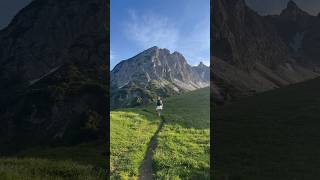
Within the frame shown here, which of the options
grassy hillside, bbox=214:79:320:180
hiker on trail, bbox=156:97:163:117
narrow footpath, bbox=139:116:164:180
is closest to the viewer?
narrow footpath, bbox=139:116:164:180

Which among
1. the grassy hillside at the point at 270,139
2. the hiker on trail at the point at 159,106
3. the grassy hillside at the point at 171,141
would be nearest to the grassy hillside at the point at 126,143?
the grassy hillside at the point at 171,141

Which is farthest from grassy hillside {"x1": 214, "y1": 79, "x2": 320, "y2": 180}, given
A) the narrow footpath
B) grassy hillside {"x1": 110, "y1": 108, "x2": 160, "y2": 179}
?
the narrow footpath

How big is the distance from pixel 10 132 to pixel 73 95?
23113 millimetres

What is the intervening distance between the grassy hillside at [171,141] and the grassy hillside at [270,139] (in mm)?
17969

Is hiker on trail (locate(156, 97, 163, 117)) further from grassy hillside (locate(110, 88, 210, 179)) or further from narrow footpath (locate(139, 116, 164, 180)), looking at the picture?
narrow footpath (locate(139, 116, 164, 180))

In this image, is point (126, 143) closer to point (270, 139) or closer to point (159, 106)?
point (159, 106)

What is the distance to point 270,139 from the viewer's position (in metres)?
75.2

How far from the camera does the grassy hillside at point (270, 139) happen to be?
156 feet

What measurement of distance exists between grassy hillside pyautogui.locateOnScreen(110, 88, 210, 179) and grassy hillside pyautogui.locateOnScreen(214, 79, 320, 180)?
59.0 ft

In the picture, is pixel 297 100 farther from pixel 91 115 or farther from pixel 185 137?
pixel 185 137

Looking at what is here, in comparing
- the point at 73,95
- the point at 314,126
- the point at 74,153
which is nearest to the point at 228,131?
the point at 314,126

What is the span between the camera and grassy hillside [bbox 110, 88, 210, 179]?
21.0 m

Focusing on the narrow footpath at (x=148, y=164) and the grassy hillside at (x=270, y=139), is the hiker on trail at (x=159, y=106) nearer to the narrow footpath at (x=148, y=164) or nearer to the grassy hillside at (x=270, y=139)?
the narrow footpath at (x=148, y=164)

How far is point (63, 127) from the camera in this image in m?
136
